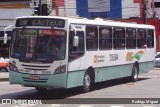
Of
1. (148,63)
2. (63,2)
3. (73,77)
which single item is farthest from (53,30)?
(63,2)

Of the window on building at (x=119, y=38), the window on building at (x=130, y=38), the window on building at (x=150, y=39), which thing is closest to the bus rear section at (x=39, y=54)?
the window on building at (x=119, y=38)

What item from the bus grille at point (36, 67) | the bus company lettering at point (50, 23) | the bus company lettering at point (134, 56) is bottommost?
the bus company lettering at point (134, 56)

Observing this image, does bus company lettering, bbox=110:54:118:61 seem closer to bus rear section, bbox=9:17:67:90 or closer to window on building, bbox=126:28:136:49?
window on building, bbox=126:28:136:49

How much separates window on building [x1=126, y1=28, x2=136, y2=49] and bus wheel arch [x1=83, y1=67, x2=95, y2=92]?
13.6ft

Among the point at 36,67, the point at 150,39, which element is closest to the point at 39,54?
the point at 36,67

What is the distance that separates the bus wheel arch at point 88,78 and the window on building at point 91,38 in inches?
33.7

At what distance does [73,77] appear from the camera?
1628cm

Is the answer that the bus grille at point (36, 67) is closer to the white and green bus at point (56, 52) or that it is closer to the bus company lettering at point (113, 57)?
the white and green bus at point (56, 52)

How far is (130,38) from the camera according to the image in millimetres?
22062

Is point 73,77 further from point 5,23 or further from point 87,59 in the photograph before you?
point 5,23

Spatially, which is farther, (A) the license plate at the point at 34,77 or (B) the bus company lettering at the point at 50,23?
(B) the bus company lettering at the point at 50,23

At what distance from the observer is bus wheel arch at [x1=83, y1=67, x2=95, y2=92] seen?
17.5 metres

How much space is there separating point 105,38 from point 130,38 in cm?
313

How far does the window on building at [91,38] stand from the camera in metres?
17.7
